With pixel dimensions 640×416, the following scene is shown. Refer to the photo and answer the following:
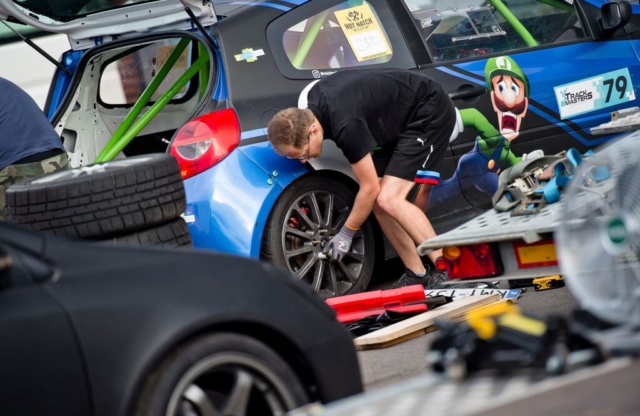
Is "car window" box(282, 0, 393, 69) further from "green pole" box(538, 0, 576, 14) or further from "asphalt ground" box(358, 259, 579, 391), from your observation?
"asphalt ground" box(358, 259, 579, 391)

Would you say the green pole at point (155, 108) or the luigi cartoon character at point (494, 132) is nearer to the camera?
the luigi cartoon character at point (494, 132)

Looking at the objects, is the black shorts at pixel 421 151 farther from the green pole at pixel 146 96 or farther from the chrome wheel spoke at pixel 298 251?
the green pole at pixel 146 96

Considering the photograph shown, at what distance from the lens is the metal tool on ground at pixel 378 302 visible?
19.6 feet

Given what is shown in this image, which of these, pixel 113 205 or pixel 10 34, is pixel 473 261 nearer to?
pixel 113 205

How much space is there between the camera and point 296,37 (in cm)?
653

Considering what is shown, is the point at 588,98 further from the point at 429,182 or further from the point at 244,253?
the point at 244,253

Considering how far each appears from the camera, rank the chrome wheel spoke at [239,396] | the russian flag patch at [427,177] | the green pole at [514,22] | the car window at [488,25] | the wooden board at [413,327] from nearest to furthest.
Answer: the chrome wheel spoke at [239,396] → the wooden board at [413,327] → the russian flag patch at [427,177] → the car window at [488,25] → the green pole at [514,22]

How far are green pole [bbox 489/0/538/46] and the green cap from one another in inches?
12.5

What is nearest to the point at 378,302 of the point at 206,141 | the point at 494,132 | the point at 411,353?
the point at 411,353

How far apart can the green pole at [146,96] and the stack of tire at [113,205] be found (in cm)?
174

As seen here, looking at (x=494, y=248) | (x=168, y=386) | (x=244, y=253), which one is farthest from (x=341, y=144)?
(x=168, y=386)

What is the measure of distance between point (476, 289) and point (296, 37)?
1.81 metres

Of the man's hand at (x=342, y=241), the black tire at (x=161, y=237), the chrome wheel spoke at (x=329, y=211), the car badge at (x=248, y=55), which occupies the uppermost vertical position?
the car badge at (x=248, y=55)

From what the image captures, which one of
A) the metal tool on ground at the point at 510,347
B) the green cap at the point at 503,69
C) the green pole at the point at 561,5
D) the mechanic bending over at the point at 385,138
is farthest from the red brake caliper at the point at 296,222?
the metal tool on ground at the point at 510,347
